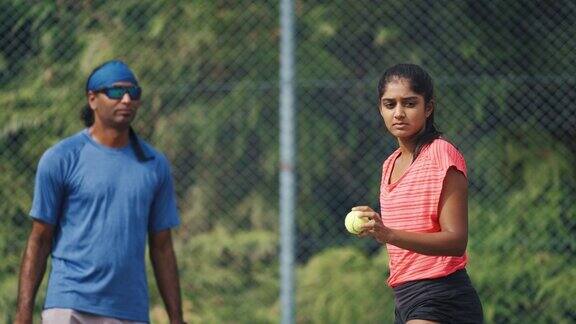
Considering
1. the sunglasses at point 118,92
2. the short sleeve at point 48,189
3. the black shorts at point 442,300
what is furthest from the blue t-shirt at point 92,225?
the black shorts at point 442,300

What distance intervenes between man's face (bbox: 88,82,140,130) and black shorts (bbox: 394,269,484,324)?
1.80m

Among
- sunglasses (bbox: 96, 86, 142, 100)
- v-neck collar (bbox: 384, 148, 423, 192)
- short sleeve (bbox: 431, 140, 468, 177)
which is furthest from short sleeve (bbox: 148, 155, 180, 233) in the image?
short sleeve (bbox: 431, 140, 468, 177)

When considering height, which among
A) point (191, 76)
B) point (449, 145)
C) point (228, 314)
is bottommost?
point (228, 314)

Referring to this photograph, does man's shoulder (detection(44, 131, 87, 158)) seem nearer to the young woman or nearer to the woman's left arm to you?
the young woman

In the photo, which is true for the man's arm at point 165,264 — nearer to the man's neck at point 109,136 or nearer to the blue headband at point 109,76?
the man's neck at point 109,136

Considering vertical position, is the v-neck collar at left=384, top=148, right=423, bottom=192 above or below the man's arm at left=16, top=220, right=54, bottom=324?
above

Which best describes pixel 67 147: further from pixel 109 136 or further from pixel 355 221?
pixel 355 221

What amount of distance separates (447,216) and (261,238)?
4.24 metres

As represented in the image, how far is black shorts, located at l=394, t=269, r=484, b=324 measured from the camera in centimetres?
415

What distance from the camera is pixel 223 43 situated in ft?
27.3

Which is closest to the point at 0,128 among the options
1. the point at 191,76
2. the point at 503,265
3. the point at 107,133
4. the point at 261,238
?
the point at 191,76

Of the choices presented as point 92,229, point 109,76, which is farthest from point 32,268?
point 109,76

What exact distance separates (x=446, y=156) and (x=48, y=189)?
76.8 inches

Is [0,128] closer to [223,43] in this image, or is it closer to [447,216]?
[223,43]
